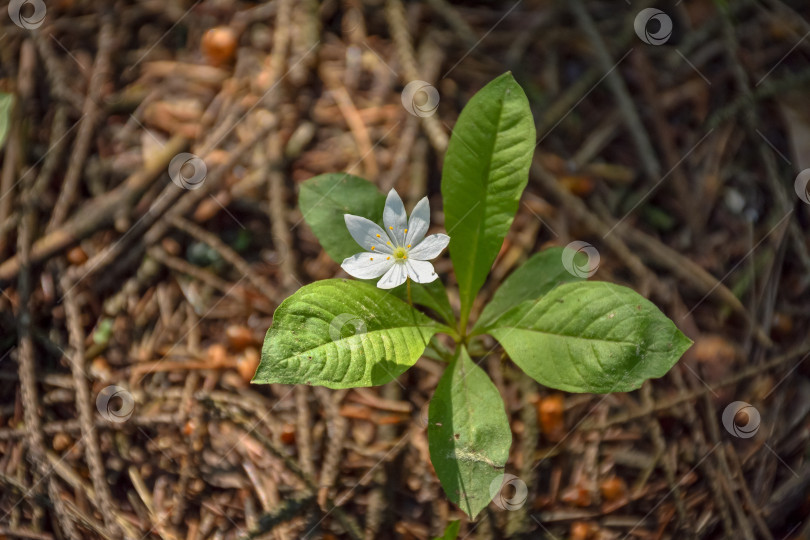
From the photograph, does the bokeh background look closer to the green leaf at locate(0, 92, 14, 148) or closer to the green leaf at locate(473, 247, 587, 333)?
the green leaf at locate(0, 92, 14, 148)

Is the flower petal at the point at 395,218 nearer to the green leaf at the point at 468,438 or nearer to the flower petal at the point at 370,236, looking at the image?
the flower petal at the point at 370,236

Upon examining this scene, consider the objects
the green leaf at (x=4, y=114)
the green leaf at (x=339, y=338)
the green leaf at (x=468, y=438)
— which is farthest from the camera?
the green leaf at (x=4, y=114)

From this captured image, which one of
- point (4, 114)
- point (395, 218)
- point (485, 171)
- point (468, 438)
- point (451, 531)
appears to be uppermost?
point (485, 171)

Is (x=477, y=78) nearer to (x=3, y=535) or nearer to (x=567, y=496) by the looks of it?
(x=567, y=496)

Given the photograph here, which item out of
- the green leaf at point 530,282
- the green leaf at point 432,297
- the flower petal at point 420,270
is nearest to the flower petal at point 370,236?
the flower petal at point 420,270

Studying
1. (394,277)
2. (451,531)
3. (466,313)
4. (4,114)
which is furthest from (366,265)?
(4,114)

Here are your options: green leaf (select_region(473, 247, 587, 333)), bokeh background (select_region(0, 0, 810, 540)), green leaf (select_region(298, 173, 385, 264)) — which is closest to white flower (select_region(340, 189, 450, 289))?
green leaf (select_region(298, 173, 385, 264))

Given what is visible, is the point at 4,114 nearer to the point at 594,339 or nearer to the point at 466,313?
the point at 466,313
